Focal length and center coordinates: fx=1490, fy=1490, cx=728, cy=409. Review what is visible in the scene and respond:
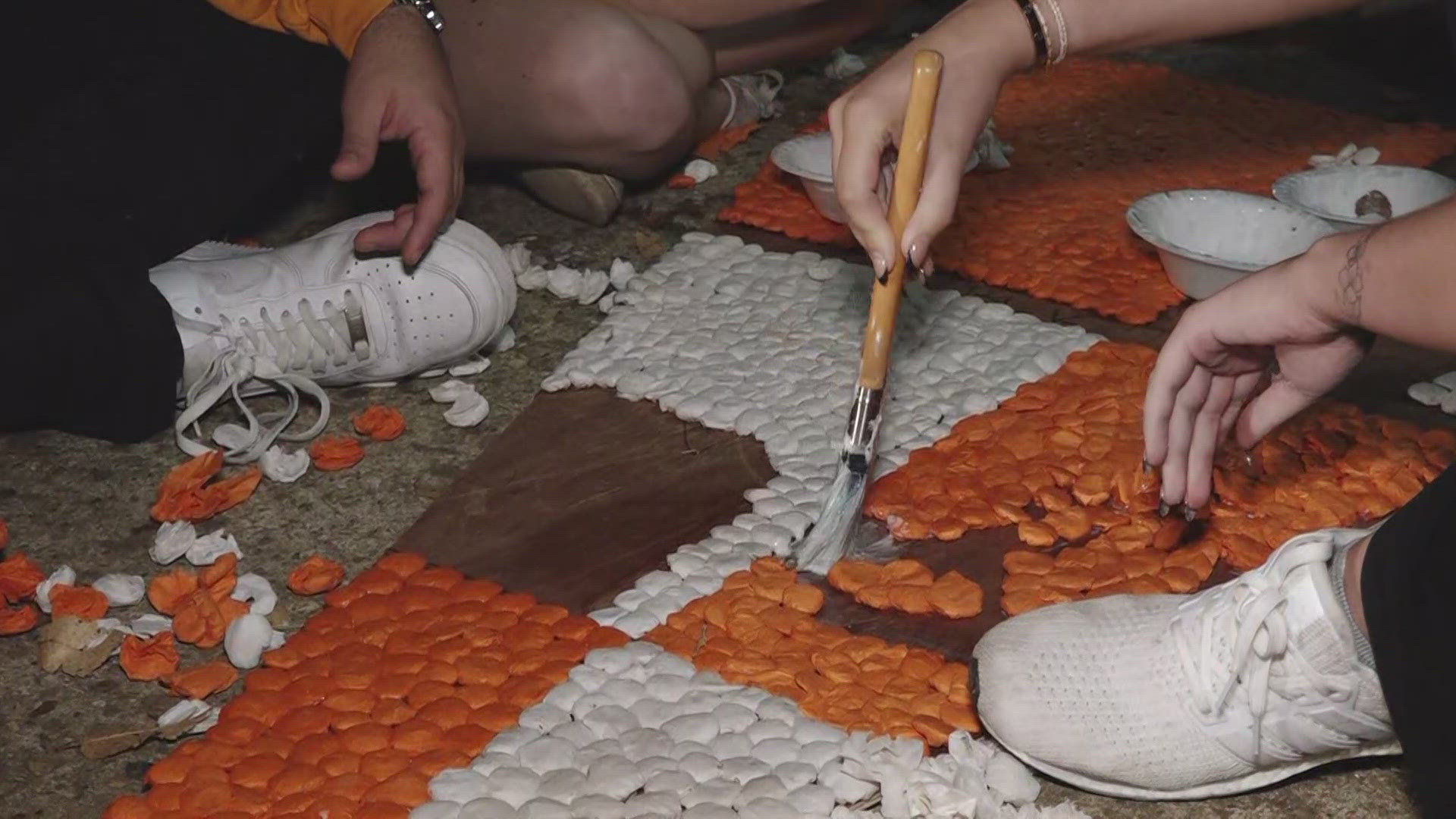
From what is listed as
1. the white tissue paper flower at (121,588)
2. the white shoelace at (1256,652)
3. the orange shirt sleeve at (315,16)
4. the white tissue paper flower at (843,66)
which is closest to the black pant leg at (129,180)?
the orange shirt sleeve at (315,16)

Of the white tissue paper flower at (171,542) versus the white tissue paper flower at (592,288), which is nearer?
the white tissue paper flower at (171,542)

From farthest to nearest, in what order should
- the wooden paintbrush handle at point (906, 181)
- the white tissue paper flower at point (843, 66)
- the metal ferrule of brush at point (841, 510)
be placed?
the white tissue paper flower at point (843, 66), the metal ferrule of brush at point (841, 510), the wooden paintbrush handle at point (906, 181)

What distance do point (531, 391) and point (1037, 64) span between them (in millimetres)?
683

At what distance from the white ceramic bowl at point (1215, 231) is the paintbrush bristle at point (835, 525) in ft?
1.89

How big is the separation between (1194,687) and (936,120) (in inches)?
18.0

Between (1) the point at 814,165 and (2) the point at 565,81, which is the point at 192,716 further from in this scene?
(1) the point at 814,165

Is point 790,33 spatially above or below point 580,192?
above

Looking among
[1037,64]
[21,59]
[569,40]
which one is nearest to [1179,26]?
[1037,64]

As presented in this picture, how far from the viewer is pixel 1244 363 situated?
1081mm

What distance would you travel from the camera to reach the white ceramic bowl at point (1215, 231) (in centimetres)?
169

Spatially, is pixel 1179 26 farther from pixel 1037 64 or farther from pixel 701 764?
pixel 701 764

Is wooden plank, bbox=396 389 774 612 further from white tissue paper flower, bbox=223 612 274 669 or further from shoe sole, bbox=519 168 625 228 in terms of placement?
shoe sole, bbox=519 168 625 228

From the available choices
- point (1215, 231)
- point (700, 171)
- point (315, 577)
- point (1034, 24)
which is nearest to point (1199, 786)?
point (1034, 24)

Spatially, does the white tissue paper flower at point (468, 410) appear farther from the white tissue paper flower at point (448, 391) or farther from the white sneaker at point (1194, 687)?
the white sneaker at point (1194, 687)
